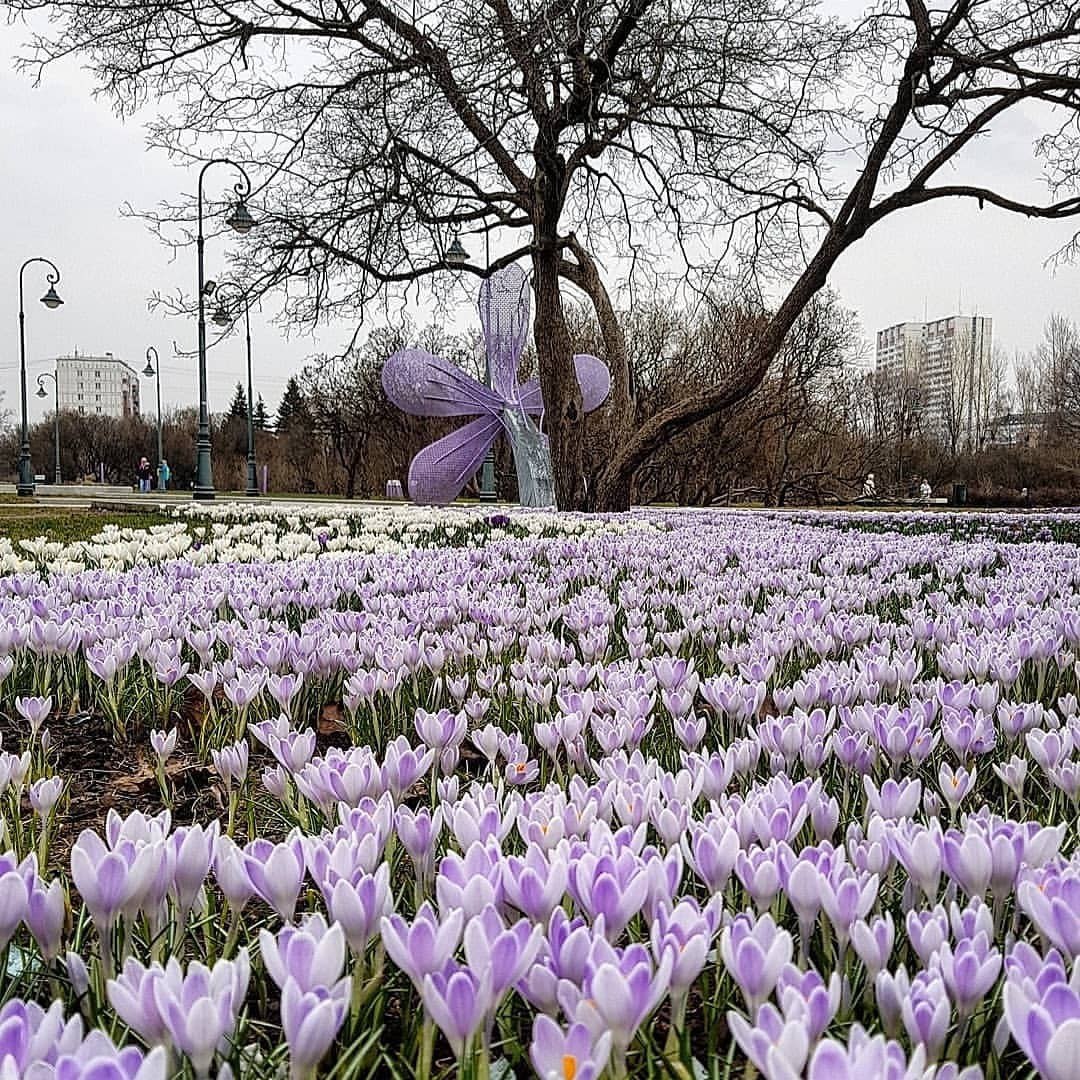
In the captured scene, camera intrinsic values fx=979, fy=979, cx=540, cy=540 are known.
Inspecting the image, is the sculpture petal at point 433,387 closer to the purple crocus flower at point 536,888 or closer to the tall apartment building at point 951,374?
the purple crocus flower at point 536,888

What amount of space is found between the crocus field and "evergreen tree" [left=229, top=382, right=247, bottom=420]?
248ft

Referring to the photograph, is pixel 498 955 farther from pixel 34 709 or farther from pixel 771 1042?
pixel 34 709

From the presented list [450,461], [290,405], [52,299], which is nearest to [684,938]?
[450,461]

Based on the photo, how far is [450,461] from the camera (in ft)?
71.2

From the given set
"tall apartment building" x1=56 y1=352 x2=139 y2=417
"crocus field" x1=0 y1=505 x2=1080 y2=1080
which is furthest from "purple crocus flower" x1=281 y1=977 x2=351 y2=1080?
"tall apartment building" x1=56 y1=352 x2=139 y2=417

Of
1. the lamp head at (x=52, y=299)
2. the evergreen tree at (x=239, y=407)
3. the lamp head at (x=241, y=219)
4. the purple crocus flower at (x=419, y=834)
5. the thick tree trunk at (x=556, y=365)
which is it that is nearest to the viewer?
the purple crocus flower at (x=419, y=834)

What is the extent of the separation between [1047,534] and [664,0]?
23.2 ft

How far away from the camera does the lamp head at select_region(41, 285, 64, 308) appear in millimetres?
30906

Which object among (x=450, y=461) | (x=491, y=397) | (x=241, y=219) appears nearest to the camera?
(x=241, y=219)

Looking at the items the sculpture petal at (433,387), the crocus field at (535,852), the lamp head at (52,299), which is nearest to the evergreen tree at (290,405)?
the lamp head at (52,299)

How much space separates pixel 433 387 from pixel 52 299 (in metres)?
17.0

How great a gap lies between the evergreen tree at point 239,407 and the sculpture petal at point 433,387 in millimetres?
56297

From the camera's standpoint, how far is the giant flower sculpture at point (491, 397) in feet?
65.3

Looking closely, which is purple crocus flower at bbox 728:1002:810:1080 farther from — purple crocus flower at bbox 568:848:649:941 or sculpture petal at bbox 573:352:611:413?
sculpture petal at bbox 573:352:611:413
